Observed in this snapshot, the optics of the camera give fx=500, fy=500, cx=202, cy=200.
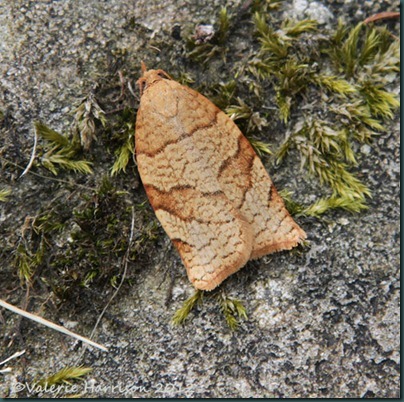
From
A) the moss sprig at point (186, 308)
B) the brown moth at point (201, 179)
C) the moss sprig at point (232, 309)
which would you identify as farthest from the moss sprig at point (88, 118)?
the moss sprig at point (232, 309)

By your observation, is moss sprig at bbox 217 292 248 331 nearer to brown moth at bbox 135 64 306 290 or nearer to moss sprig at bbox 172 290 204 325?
moss sprig at bbox 172 290 204 325

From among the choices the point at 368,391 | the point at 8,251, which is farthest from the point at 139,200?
the point at 368,391

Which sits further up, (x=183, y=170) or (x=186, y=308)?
(x=183, y=170)

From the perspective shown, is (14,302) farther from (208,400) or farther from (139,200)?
(208,400)

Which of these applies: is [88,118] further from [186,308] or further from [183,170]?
[186,308]

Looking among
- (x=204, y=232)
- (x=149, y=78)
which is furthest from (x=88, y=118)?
(x=204, y=232)

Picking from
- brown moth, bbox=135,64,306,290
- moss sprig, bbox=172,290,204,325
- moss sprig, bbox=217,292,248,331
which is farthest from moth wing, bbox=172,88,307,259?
moss sprig, bbox=172,290,204,325

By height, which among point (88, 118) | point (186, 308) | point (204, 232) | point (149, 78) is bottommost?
point (186, 308)

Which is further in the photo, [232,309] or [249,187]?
[249,187]
